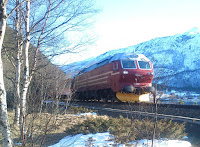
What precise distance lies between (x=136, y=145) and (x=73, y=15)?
14.8ft

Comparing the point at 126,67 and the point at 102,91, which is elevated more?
the point at 126,67

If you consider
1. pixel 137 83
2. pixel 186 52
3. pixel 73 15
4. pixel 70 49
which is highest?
pixel 186 52

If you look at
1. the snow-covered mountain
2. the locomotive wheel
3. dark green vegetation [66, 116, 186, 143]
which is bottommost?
dark green vegetation [66, 116, 186, 143]

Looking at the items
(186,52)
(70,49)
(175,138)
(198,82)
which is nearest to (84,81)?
(70,49)

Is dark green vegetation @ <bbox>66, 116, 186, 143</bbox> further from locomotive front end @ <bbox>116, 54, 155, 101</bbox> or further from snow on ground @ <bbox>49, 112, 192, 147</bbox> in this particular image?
locomotive front end @ <bbox>116, 54, 155, 101</bbox>

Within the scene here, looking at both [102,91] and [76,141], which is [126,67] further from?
[76,141]

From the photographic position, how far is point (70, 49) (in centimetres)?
705

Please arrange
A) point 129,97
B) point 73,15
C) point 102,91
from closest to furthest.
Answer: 1. point 73,15
2. point 129,97
3. point 102,91

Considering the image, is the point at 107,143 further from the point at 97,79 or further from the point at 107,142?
the point at 97,79

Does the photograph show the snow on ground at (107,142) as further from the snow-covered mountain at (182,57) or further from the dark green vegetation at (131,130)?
the snow-covered mountain at (182,57)

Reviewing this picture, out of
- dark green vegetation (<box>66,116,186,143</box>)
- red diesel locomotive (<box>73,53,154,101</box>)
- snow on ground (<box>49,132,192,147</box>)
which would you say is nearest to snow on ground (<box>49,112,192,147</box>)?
snow on ground (<box>49,132,192,147</box>)

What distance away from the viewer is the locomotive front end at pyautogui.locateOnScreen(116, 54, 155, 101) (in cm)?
1276

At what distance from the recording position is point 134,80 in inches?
512

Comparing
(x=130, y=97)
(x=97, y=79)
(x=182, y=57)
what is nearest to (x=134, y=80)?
(x=130, y=97)
